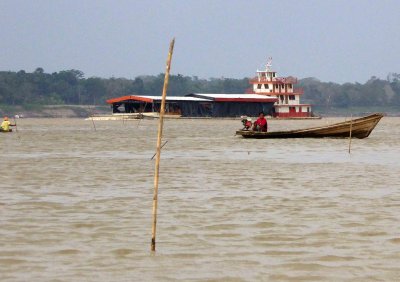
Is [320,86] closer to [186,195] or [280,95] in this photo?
[280,95]

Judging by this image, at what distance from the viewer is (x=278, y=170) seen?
58.1ft

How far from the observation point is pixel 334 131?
100 feet

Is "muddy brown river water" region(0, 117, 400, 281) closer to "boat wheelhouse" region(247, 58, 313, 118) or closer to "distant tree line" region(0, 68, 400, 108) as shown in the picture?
"boat wheelhouse" region(247, 58, 313, 118)

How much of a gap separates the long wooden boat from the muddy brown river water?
34.4 ft

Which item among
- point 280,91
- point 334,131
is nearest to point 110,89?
point 280,91

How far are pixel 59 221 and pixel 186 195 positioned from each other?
311 centimetres

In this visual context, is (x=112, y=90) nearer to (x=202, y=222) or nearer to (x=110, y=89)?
(x=110, y=89)

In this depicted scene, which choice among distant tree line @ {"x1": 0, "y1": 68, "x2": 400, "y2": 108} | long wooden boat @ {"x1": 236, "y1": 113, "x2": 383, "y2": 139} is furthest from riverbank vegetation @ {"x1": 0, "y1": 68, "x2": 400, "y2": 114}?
long wooden boat @ {"x1": 236, "y1": 113, "x2": 383, "y2": 139}

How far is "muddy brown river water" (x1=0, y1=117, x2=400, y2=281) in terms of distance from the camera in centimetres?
755

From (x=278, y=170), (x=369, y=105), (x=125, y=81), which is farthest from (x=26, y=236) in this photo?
(x=369, y=105)

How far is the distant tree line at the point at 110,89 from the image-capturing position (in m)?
131

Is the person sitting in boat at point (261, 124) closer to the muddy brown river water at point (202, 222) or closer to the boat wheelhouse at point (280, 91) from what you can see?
the muddy brown river water at point (202, 222)

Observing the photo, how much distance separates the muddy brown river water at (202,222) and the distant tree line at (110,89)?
100 meters

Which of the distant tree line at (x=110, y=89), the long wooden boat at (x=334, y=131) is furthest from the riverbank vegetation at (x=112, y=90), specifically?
the long wooden boat at (x=334, y=131)
